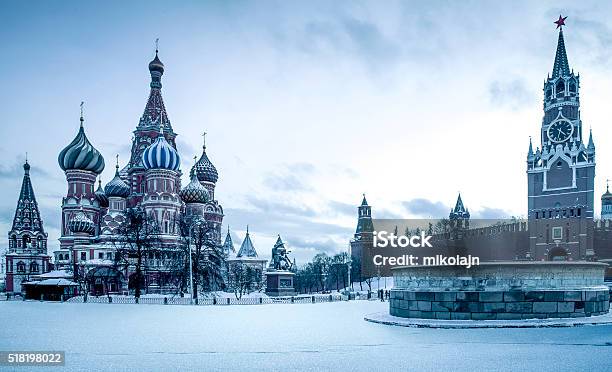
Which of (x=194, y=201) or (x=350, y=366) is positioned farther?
(x=194, y=201)

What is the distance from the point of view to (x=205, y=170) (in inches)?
2911

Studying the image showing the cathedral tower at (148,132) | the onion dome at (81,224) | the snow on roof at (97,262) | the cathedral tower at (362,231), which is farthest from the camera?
the cathedral tower at (362,231)

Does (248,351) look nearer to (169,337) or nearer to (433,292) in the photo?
(169,337)

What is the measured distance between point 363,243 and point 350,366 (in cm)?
8918

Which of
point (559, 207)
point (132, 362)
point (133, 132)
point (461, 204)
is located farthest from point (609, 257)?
point (132, 362)

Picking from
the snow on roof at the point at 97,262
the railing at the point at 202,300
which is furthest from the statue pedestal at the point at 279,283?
the snow on roof at the point at 97,262

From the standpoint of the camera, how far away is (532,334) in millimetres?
13992

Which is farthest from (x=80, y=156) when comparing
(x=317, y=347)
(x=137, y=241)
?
(x=317, y=347)

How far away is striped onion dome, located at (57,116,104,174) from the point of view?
205 feet

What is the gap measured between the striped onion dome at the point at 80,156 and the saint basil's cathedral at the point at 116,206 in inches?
4.5

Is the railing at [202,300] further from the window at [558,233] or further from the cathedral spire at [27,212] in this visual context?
the window at [558,233]

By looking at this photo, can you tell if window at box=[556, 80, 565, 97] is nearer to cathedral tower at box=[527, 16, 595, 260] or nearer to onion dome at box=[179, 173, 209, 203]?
cathedral tower at box=[527, 16, 595, 260]

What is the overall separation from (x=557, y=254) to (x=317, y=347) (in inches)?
2399

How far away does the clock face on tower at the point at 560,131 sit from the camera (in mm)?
66062
